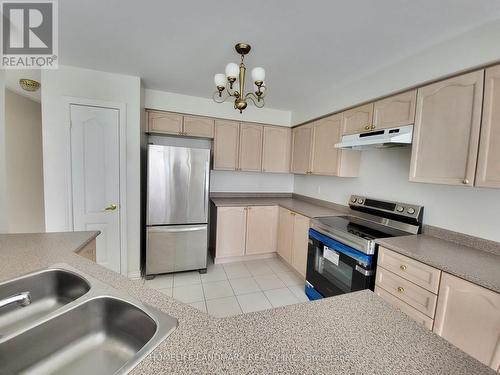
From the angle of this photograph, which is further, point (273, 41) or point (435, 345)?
point (273, 41)

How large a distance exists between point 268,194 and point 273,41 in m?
2.47

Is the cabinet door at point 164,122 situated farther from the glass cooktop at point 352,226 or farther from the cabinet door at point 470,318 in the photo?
the cabinet door at point 470,318

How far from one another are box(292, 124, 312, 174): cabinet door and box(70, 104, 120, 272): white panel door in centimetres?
239

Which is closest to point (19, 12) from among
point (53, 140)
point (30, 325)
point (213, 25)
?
point (53, 140)

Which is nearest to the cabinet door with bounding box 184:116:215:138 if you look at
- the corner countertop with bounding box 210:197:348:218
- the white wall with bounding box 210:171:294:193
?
the white wall with bounding box 210:171:294:193

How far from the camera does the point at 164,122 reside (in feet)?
9.73

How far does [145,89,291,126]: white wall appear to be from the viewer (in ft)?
9.69

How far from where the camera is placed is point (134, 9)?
1423 mm

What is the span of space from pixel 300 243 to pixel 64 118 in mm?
2948

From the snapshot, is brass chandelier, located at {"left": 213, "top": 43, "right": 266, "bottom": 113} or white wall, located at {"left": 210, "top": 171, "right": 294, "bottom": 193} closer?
brass chandelier, located at {"left": 213, "top": 43, "right": 266, "bottom": 113}

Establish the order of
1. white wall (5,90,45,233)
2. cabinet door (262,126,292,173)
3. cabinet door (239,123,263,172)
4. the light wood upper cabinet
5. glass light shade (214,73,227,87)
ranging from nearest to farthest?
1. glass light shade (214,73,227,87)
2. the light wood upper cabinet
3. white wall (5,90,45,233)
4. cabinet door (239,123,263,172)
5. cabinet door (262,126,292,173)

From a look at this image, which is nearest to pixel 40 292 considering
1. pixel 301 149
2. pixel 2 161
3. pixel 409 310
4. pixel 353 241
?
pixel 2 161

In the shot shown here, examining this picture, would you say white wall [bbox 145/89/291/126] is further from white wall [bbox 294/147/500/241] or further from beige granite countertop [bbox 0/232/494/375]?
beige granite countertop [bbox 0/232/494/375]

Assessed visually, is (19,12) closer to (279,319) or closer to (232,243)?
(279,319)
